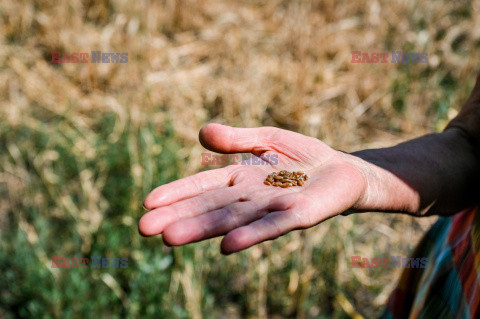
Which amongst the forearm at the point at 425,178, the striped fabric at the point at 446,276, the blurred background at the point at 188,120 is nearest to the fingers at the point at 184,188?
the forearm at the point at 425,178

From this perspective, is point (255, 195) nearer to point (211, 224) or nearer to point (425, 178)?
point (211, 224)

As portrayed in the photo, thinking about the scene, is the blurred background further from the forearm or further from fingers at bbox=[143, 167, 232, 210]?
fingers at bbox=[143, 167, 232, 210]

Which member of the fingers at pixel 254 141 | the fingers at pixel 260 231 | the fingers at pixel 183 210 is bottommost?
the fingers at pixel 183 210

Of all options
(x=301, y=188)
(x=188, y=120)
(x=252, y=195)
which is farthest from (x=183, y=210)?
(x=188, y=120)

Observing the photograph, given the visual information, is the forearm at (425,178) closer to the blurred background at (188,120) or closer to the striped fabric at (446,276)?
the striped fabric at (446,276)

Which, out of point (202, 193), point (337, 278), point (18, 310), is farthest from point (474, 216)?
point (18, 310)

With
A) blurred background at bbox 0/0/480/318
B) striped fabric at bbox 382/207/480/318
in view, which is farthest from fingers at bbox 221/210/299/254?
blurred background at bbox 0/0/480/318

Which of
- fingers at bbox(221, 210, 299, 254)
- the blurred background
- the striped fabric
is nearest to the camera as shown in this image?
fingers at bbox(221, 210, 299, 254)
